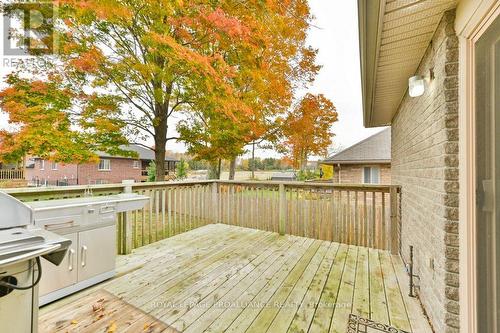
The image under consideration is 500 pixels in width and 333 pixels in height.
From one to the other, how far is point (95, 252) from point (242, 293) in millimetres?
1624

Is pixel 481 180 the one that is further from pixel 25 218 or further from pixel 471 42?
pixel 25 218

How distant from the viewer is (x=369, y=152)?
35.9ft

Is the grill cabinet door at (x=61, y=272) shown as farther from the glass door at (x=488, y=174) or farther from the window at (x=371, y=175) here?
the window at (x=371, y=175)

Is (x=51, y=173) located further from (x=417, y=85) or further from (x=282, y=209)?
(x=417, y=85)

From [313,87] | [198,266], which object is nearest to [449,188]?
[198,266]

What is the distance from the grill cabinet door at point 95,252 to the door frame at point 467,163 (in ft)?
10.4

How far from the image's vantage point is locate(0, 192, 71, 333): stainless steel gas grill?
1201 millimetres

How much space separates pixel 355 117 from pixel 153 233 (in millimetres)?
19613

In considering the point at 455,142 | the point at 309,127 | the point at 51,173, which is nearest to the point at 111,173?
the point at 51,173

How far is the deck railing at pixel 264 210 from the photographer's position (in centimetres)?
358

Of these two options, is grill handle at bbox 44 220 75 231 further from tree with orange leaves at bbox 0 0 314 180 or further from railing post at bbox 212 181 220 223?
tree with orange leaves at bbox 0 0 314 180

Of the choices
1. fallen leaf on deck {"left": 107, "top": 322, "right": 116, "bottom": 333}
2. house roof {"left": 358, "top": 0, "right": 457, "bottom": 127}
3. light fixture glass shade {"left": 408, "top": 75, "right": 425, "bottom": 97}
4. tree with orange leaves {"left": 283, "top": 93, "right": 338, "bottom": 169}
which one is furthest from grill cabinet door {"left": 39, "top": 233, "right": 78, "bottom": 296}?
tree with orange leaves {"left": 283, "top": 93, "right": 338, "bottom": 169}

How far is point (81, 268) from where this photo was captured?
8.11 feet

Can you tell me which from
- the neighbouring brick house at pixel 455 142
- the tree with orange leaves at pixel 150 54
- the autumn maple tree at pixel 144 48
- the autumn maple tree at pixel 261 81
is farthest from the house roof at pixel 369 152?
the neighbouring brick house at pixel 455 142
